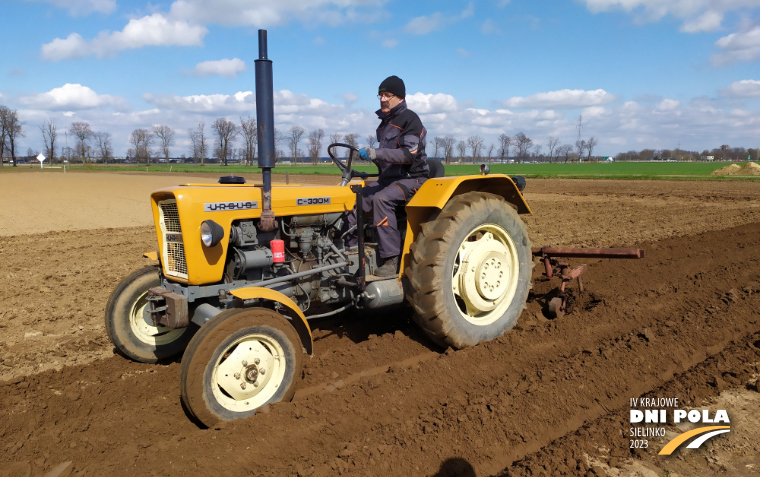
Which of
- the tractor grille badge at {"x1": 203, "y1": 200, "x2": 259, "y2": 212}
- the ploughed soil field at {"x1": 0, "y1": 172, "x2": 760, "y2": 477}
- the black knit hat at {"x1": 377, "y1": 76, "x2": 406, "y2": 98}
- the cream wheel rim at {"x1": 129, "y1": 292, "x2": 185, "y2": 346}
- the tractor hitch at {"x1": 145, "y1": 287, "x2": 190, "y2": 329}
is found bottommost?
the ploughed soil field at {"x1": 0, "y1": 172, "x2": 760, "y2": 477}

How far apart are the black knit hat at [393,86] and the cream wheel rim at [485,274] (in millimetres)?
1248

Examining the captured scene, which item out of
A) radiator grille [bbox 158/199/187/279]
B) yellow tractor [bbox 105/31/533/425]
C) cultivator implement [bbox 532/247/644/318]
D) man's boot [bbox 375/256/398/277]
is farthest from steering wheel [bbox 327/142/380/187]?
cultivator implement [bbox 532/247/644/318]

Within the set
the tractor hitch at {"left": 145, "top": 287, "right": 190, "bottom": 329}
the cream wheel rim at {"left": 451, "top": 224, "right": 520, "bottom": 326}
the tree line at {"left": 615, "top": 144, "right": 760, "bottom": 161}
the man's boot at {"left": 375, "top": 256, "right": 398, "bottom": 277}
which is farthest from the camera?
the tree line at {"left": 615, "top": 144, "right": 760, "bottom": 161}

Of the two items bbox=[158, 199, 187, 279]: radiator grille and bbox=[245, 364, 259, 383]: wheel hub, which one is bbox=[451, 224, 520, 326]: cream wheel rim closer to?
bbox=[245, 364, 259, 383]: wheel hub

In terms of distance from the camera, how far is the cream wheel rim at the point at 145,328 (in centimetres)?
407

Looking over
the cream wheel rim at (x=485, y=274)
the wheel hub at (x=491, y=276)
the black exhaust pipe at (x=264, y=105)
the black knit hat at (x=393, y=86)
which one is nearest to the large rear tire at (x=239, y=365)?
the black exhaust pipe at (x=264, y=105)

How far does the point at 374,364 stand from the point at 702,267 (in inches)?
203

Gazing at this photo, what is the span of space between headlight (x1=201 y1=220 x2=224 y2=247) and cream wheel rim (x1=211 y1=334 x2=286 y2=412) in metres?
0.66

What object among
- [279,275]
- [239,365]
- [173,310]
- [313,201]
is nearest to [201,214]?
[173,310]

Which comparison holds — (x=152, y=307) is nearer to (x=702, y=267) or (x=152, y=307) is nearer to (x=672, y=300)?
(x=672, y=300)

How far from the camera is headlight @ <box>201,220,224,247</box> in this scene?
10.6 ft

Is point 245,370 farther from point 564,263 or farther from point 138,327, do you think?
point 564,263

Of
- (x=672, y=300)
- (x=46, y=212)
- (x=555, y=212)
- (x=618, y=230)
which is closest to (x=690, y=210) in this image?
(x=555, y=212)

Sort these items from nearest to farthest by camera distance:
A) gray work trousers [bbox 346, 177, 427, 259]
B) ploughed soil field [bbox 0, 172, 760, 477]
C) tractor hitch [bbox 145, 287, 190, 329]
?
ploughed soil field [bbox 0, 172, 760, 477]
tractor hitch [bbox 145, 287, 190, 329]
gray work trousers [bbox 346, 177, 427, 259]
